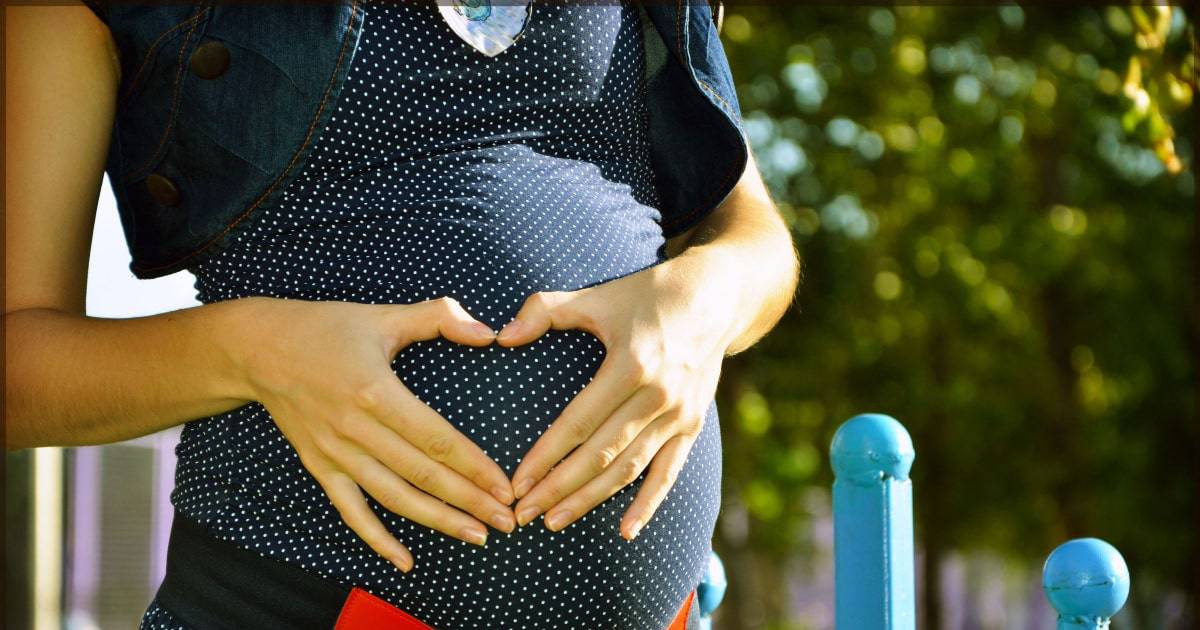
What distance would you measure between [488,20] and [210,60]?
27 cm

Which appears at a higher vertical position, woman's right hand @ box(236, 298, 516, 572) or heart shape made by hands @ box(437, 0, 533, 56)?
heart shape made by hands @ box(437, 0, 533, 56)

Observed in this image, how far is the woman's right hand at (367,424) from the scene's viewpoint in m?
0.97

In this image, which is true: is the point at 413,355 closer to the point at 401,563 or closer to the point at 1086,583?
the point at 401,563

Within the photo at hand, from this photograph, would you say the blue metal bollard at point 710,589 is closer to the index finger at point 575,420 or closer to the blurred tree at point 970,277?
the index finger at point 575,420

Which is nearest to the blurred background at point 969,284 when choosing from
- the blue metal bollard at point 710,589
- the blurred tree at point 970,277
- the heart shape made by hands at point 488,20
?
the blurred tree at point 970,277

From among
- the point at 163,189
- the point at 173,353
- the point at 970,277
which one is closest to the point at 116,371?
the point at 173,353

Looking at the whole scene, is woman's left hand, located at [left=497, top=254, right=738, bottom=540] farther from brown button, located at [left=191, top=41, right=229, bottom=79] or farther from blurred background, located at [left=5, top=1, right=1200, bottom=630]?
blurred background, located at [left=5, top=1, right=1200, bottom=630]

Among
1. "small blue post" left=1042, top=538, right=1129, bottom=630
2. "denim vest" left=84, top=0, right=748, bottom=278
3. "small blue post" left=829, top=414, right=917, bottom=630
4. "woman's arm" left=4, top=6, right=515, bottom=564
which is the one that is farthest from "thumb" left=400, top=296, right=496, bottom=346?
"small blue post" left=1042, top=538, right=1129, bottom=630

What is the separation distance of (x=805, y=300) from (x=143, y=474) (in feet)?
14.9

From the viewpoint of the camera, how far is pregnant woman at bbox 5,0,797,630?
0.99 m

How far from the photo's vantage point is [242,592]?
102cm

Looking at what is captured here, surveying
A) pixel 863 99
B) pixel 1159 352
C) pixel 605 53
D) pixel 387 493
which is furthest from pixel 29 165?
pixel 1159 352

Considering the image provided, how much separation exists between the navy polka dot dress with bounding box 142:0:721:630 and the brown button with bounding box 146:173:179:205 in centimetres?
7

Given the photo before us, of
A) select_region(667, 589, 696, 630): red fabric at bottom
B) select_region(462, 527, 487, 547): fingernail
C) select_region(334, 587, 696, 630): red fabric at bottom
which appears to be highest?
select_region(462, 527, 487, 547): fingernail
